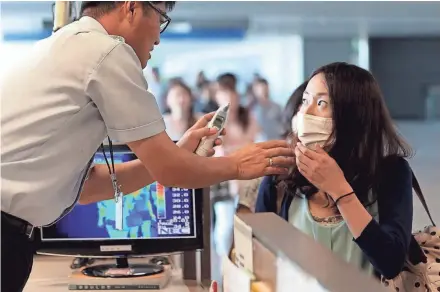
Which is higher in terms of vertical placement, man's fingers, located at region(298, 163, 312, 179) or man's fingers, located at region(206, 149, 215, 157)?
man's fingers, located at region(206, 149, 215, 157)

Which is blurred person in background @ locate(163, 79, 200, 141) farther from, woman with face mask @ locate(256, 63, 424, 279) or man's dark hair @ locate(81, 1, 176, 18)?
man's dark hair @ locate(81, 1, 176, 18)

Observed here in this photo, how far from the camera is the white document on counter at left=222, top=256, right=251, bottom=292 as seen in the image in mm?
1119

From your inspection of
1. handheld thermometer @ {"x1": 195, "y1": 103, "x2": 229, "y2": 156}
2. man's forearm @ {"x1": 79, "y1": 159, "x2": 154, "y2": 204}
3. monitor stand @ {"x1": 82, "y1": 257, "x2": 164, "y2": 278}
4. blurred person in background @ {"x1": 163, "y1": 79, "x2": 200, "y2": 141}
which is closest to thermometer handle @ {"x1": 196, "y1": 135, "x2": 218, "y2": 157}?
handheld thermometer @ {"x1": 195, "y1": 103, "x2": 229, "y2": 156}

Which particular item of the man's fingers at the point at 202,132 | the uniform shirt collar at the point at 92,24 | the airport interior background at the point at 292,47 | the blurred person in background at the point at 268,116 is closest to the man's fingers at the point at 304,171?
the man's fingers at the point at 202,132

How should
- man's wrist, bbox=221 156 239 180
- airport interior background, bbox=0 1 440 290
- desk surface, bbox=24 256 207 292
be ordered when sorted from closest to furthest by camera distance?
man's wrist, bbox=221 156 239 180
desk surface, bbox=24 256 207 292
airport interior background, bbox=0 1 440 290

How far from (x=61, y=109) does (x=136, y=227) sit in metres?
0.75

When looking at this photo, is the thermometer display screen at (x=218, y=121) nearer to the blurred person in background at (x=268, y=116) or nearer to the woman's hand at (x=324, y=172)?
the woman's hand at (x=324, y=172)

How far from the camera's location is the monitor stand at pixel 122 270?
1.95 meters

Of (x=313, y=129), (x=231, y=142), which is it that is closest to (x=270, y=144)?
(x=313, y=129)

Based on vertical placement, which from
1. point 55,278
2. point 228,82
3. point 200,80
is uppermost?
point 200,80

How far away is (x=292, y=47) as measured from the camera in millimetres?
13914

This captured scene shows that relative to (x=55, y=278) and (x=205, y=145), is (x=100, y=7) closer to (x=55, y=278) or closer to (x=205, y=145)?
(x=205, y=145)

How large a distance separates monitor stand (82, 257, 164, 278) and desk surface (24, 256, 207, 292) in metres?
0.06

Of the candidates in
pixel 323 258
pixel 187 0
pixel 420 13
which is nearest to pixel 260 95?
pixel 187 0
